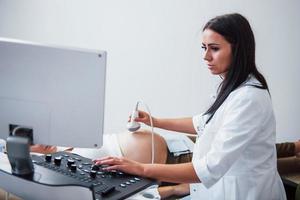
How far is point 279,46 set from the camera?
2020 millimetres

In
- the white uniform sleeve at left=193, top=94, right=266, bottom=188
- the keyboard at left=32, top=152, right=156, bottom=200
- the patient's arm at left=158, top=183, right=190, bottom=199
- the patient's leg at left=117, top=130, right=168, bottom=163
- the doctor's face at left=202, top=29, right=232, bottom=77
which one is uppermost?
the doctor's face at left=202, top=29, right=232, bottom=77

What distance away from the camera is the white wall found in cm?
202

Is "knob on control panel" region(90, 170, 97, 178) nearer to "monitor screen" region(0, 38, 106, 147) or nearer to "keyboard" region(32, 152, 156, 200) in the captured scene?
"keyboard" region(32, 152, 156, 200)

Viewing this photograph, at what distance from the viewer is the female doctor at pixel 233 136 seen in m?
1.02

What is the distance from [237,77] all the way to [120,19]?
4.45ft

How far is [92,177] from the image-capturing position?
963 mm

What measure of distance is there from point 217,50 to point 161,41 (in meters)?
1.12

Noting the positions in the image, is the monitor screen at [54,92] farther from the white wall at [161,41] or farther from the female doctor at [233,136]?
the white wall at [161,41]

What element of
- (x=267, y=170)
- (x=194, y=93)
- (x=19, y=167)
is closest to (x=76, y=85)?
(x=19, y=167)

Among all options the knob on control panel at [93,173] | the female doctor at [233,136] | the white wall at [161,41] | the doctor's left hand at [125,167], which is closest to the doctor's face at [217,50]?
the female doctor at [233,136]

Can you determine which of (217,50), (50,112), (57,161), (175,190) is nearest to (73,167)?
(57,161)

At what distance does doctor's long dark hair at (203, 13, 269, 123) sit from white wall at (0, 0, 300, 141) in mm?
949

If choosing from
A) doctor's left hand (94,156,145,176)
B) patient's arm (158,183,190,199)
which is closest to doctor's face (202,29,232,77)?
doctor's left hand (94,156,145,176)

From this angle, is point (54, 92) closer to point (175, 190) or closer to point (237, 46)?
point (237, 46)
